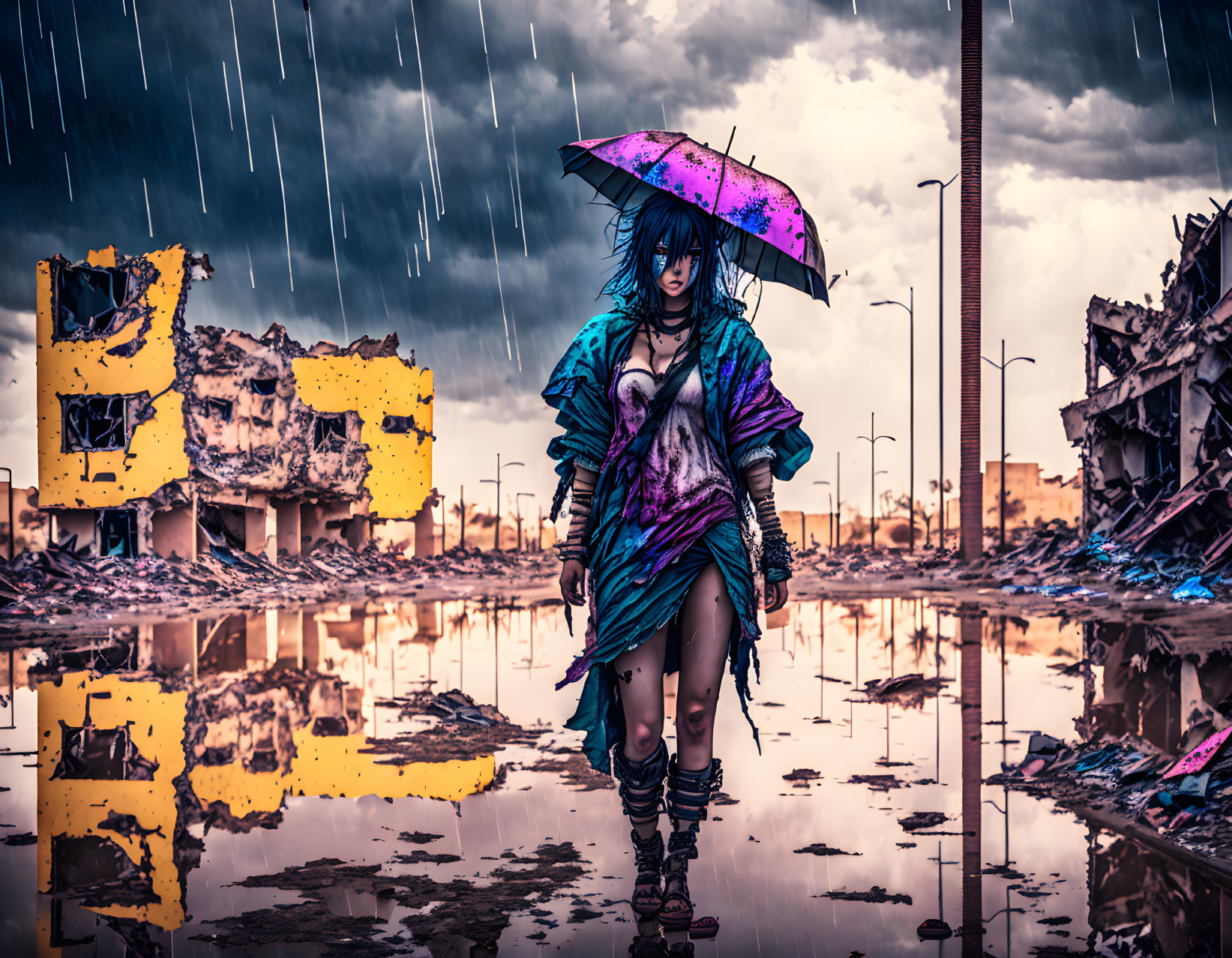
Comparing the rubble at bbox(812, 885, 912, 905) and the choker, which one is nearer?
the rubble at bbox(812, 885, 912, 905)

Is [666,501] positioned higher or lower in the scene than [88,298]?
lower

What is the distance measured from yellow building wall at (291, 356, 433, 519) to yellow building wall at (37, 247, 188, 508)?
41.8ft

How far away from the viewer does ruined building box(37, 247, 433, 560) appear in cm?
3027

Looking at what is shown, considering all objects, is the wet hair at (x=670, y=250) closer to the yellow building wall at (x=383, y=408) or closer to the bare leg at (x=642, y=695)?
the bare leg at (x=642, y=695)

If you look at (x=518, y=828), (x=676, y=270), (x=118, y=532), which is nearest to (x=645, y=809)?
(x=518, y=828)

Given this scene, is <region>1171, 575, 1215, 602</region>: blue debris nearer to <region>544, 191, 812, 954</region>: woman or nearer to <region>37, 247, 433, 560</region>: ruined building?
<region>544, 191, 812, 954</region>: woman

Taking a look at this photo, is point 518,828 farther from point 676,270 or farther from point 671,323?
point 676,270

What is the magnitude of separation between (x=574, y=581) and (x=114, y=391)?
30.3 metres

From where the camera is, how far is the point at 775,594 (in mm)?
3912

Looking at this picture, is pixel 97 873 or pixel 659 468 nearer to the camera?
pixel 659 468

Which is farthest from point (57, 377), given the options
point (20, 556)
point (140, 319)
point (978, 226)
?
point (978, 226)

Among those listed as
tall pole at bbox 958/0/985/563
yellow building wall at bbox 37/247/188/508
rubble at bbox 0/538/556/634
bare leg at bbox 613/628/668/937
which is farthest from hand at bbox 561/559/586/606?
yellow building wall at bbox 37/247/188/508

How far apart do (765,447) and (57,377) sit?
31.2 m

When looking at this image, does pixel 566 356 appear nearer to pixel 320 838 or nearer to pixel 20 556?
pixel 320 838
